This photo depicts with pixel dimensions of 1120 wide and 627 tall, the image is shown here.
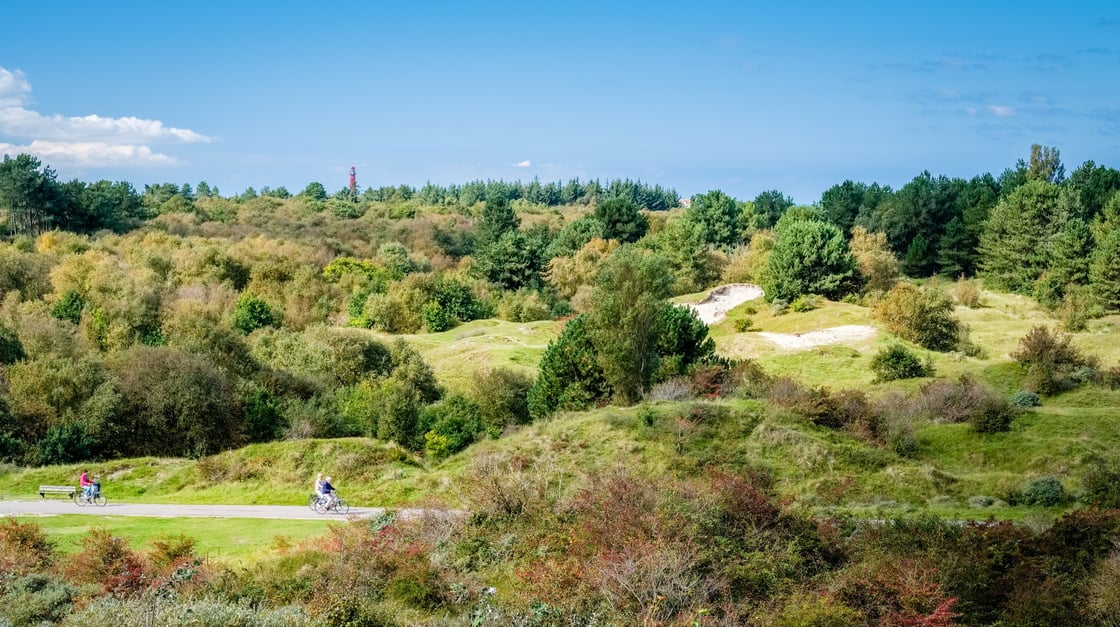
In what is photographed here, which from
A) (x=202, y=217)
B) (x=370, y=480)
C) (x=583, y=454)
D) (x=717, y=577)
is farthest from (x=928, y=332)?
(x=202, y=217)

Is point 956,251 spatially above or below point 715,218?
below

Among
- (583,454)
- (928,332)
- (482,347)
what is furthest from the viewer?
(482,347)

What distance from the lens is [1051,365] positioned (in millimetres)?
32750

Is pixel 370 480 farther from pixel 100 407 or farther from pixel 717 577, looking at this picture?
pixel 717 577

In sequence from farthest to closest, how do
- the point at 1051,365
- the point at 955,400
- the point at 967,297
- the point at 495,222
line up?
the point at 495,222 → the point at 967,297 → the point at 1051,365 → the point at 955,400

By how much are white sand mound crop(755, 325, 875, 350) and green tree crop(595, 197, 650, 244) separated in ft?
123

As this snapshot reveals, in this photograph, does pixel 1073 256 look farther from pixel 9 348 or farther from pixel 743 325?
pixel 9 348

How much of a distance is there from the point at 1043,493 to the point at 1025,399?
32.0ft

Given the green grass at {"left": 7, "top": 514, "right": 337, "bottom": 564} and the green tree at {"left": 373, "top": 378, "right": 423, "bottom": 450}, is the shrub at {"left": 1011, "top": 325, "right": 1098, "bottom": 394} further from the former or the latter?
the green grass at {"left": 7, "top": 514, "right": 337, "bottom": 564}

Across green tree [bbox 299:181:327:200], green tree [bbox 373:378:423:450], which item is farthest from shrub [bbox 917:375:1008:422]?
green tree [bbox 299:181:327:200]

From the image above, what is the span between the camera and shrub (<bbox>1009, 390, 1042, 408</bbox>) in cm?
2827

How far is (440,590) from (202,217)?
9367 centimetres

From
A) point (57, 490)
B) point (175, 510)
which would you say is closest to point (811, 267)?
point (175, 510)

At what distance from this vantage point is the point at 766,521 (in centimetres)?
1514
